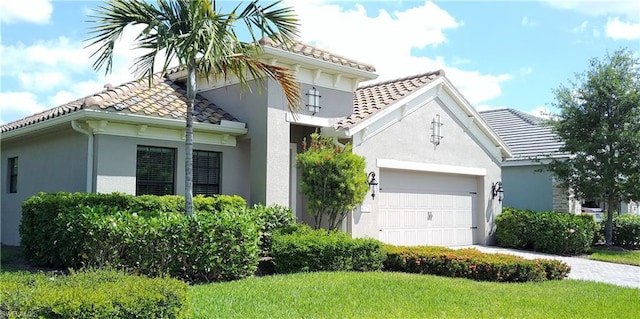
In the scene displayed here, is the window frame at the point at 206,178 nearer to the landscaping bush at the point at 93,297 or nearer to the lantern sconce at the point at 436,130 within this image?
the landscaping bush at the point at 93,297

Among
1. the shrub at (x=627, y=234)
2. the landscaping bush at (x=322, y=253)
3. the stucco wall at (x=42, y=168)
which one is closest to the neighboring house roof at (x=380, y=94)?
the landscaping bush at (x=322, y=253)

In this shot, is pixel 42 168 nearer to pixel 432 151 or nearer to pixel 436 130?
pixel 432 151

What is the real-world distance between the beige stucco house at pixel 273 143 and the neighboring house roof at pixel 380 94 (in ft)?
0.18

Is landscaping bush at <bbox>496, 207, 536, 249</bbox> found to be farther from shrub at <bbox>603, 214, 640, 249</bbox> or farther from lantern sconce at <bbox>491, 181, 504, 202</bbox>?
shrub at <bbox>603, 214, 640, 249</bbox>

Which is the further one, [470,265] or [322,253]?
[470,265]

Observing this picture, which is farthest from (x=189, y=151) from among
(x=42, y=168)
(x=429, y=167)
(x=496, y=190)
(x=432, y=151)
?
(x=496, y=190)

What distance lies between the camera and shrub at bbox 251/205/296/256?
12015 mm

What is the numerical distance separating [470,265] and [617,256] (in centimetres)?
854

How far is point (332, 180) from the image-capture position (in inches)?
496

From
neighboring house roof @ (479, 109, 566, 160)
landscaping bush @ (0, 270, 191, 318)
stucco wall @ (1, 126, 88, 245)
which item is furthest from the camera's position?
neighboring house roof @ (479, 109, 566, 160)

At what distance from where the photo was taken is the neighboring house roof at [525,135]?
2136cm

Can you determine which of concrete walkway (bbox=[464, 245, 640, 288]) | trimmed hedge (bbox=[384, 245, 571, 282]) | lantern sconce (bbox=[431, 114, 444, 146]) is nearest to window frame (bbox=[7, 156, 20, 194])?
trimmed hedge (bbox=[384, 245, 571, 282])

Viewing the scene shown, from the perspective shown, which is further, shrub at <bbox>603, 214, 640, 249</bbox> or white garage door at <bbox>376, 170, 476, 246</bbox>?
shrub at <bbox>603, 214, 640, 249</bbox>

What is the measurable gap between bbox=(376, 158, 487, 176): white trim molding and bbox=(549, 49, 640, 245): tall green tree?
10.7ft
